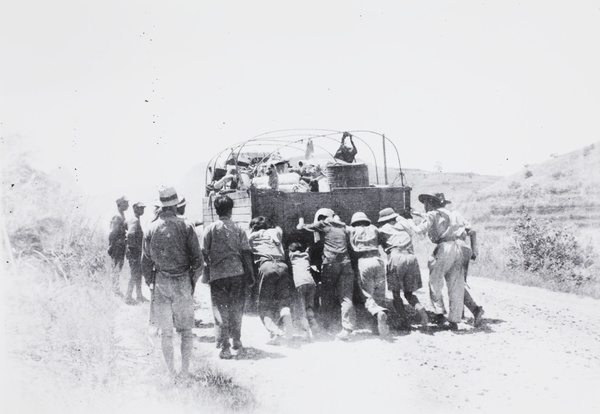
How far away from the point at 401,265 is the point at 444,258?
2.22 ft

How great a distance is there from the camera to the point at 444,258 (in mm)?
7570

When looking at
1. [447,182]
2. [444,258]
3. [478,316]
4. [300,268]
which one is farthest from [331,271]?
[447,182]

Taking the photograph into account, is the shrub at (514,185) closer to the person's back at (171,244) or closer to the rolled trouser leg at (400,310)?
the rolled trouser leg at (400,310)

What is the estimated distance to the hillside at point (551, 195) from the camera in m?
31.3

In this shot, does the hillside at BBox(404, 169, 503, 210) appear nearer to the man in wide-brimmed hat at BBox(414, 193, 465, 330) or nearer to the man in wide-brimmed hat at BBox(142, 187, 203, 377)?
the man in wide-brimmed hat at BBox(414, 193, 465, 330)

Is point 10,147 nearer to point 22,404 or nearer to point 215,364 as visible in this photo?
point 22,404

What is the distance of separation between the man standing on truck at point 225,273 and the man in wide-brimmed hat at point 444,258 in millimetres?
2973

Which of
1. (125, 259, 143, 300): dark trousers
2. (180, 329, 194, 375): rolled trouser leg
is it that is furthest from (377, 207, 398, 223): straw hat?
(125, 259, 143, 300): dark trousers

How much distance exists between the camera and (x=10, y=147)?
5.80 meters

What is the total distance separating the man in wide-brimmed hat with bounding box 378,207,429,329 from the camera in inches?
301

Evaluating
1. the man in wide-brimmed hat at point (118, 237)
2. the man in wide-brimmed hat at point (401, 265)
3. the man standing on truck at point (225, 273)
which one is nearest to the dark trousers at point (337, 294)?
the man in wide-brimmed hat at point (401, 265)

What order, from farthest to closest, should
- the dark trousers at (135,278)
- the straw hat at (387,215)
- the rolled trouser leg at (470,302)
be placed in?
the dark trousers at (135,278)
the straw hat at (387,215)
the rolled trouser leg at (470,302)

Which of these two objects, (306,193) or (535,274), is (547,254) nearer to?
(535,274)

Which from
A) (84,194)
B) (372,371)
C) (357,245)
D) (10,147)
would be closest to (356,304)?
(357,245)
